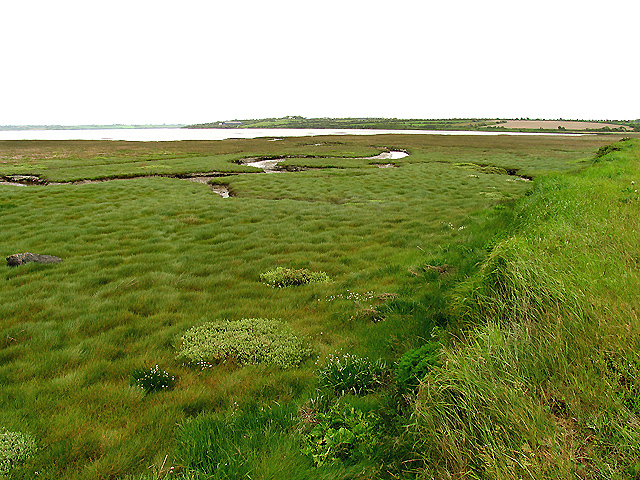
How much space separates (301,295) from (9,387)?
5.99 metres

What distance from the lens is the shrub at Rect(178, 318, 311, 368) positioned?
6203 millimetres

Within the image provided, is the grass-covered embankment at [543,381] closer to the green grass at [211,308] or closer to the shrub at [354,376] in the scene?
the green grass at [211,308]

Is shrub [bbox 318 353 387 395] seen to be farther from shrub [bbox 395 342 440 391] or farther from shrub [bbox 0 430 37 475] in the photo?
shrub [bbox 0 430 37 475]

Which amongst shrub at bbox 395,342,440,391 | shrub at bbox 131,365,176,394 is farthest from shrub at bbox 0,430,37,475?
shrub at bbox 395,342,440,391

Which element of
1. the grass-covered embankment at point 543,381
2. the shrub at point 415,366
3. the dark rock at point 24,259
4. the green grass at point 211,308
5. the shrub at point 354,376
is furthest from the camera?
the dark rock at point 24,259

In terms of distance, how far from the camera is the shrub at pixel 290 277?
34.3ft

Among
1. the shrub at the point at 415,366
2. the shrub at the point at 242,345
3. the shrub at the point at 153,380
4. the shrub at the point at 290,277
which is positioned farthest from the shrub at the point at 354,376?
the shrub at the point at 290,277

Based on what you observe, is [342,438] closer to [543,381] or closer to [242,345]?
[543,381]

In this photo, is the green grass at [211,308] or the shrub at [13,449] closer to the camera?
the shrub at [13,449]

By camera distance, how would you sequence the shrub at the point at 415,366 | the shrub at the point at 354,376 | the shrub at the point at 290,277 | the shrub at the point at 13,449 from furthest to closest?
1. the shrub at the point at 290,277
2. the shrub at the point at 354,376
3. the shrub at the point at 415,366
4. the shrub at the point at 13,449

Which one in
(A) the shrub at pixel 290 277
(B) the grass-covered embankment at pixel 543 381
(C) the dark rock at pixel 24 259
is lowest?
(A) the shrub at pixel 290 277

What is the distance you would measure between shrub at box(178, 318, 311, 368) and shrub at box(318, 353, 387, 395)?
0.94 m

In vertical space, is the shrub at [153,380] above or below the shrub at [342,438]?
below

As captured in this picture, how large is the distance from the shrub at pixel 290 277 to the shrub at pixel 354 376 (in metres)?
4.95
